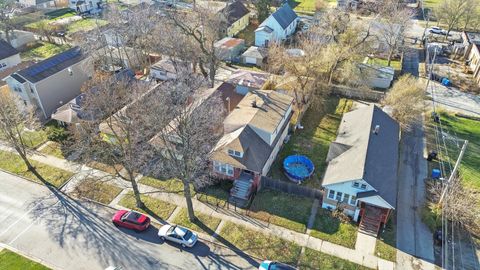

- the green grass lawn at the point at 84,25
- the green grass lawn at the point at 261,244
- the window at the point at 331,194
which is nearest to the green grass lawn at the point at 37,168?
the green grass lawn at the point at 261,244

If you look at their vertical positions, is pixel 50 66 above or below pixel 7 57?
above

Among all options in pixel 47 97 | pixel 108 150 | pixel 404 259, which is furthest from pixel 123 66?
pixel 404 259

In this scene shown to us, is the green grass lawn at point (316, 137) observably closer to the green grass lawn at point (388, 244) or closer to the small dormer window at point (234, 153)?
the small dormer window at point (234, 153)

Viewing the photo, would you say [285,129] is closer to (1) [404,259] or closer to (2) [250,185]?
(2) [250,185]

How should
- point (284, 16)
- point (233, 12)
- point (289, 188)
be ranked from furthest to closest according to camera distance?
point (233, 12)
point (284, 16)
point (289, 188)

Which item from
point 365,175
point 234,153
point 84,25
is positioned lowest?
point 84,25

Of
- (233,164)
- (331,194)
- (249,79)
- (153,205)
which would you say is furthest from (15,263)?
(249,79)

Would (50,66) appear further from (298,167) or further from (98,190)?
(298,167)

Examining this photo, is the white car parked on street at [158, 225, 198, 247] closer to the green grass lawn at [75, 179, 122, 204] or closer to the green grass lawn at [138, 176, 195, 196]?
the green grass lawn at [138, 176, 195, 196]
